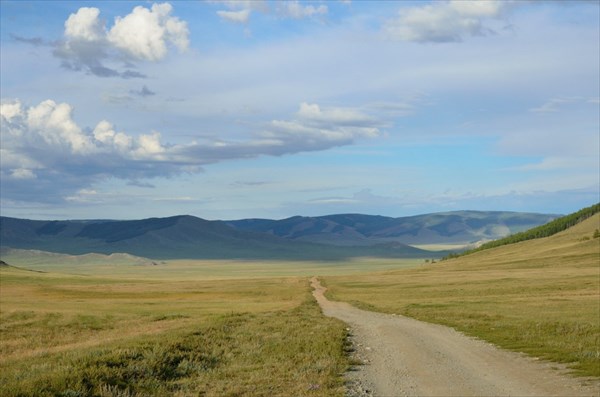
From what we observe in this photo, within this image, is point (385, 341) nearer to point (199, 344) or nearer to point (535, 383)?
point (199, 344)

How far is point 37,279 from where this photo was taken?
18438cm

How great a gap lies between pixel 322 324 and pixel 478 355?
15.0m

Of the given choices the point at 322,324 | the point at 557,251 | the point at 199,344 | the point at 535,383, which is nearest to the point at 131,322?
the point at 322,324

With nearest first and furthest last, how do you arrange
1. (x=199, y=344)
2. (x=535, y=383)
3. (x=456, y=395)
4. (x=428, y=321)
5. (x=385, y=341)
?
(x=456, y=395)
(x=535, y=383)
(x=199, y=344)
(x=385, y=341)
(x=428, y=321)

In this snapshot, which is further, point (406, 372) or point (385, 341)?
point (385, 341)

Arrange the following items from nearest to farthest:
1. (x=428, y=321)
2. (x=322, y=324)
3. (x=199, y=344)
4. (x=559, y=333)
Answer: (x=199, y=344), (x=559, y=333), (x=322, y=324), (x=428, y=321)

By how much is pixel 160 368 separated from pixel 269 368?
345 cm

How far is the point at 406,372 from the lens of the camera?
22.2 meters

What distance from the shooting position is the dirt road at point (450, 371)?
1892 cm

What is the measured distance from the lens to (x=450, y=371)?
2233 cm

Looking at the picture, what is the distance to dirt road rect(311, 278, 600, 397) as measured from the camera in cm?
1892

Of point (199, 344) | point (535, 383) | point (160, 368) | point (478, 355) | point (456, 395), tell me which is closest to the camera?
point (456, 395)

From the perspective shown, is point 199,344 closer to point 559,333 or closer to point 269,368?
point 269,368

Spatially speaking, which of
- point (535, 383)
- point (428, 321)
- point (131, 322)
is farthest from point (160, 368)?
point (131, 322)
